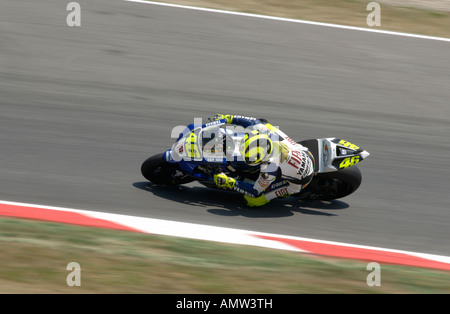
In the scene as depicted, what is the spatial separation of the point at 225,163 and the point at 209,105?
114 inches

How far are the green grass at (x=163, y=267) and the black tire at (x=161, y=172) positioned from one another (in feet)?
4.00

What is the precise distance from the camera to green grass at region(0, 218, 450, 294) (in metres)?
6.54

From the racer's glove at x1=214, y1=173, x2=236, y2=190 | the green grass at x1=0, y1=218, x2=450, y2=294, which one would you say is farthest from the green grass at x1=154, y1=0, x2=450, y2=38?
the green grass at x1=0, y1=218, x2=450, y2=294

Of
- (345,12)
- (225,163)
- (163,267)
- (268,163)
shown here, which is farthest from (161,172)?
(345,12)

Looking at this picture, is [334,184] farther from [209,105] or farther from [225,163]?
[209,105]

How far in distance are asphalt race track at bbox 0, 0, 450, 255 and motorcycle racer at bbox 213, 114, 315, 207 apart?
379 millimetres

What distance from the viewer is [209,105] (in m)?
11.0

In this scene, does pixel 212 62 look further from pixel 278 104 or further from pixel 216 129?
pixel 216 129

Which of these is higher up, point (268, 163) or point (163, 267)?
point (268, 163)

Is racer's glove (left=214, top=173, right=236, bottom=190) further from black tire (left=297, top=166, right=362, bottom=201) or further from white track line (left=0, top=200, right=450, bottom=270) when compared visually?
black tire (left=297, top=166, right=362, bottom=201)

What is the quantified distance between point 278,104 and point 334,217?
10.5 feet

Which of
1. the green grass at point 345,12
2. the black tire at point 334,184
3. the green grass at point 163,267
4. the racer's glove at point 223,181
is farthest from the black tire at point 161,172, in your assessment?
the green grass at point 345,12

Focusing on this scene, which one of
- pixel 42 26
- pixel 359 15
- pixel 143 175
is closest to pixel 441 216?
pixel 143 175

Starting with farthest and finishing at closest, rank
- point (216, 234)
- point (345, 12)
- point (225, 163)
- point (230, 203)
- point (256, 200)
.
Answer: point (345, 12) → point (230, 203) → point (256, 200) → point (225, 163) → point (216, 234)
